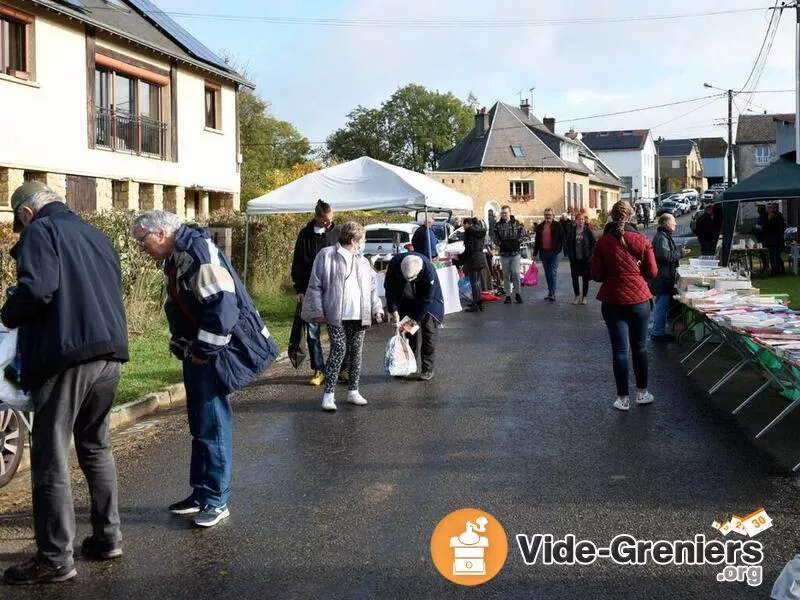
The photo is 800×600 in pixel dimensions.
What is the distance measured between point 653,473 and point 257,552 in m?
2.89

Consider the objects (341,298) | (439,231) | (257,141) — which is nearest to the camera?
(341,298)

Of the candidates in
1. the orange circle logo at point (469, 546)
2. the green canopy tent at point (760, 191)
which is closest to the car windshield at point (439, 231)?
the green canopy tent at point (760, 191)

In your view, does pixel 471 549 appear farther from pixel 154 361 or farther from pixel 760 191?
pixel 760 191

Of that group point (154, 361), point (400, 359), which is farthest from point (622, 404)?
point (154, 361)

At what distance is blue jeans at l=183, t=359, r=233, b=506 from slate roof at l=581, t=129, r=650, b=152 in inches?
3809

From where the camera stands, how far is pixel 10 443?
6238 mm

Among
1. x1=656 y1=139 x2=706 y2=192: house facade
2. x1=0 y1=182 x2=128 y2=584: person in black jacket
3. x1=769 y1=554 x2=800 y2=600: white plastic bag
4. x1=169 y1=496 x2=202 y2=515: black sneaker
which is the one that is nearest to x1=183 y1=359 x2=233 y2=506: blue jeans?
x1=169 y1=496 x2=202 y2=515: black sneaker

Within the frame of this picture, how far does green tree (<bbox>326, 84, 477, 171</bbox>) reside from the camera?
281 ft

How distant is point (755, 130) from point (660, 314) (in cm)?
6447

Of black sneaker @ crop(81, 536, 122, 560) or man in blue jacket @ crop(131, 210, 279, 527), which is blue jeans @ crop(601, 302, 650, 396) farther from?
black sneaker @ crop(81, 536, 122, 560)

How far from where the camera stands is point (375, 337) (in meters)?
14.6

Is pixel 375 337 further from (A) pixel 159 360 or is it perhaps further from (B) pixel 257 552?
(B) pixel 257 552

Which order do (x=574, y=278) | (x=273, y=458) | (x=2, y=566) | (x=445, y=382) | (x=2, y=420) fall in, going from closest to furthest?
(x=2, y=566)
(x=2, y=420)
(x=273, y=458)
(x=445, y=382)
(x=574, y=278)

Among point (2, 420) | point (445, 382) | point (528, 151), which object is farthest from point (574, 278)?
point (528, 151)
